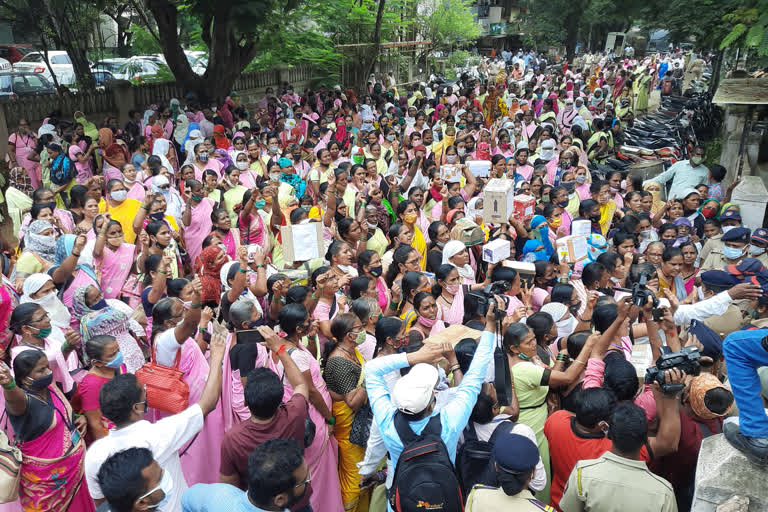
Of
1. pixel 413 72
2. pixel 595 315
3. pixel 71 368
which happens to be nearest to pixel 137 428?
pixel 71 368

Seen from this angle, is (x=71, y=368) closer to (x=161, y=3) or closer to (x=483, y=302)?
(x=483, y=302)

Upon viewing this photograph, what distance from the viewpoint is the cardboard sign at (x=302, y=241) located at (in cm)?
449

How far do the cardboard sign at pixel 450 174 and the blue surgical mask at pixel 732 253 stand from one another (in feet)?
9.02

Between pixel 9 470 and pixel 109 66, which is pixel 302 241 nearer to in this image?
pixel 9 470

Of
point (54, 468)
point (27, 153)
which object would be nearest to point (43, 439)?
point (54, 468)

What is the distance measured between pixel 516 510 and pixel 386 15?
62.0ft

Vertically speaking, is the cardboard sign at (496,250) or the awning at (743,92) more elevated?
the awning at (743,92)

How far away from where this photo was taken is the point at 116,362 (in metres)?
3.19

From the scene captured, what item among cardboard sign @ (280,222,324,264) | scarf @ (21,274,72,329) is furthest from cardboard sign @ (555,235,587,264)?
scarf @ (21,274,72,329)

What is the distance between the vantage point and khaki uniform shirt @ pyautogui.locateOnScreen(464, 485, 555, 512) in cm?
221

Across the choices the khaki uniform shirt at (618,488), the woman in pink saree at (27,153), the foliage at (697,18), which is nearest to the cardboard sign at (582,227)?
the khaki uniform shirt at (618,488)

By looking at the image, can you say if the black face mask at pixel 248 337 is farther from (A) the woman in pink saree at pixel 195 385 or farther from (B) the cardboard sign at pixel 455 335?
(B) the cardboard sign at pixel 455 335

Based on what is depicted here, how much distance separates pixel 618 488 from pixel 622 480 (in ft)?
0.11

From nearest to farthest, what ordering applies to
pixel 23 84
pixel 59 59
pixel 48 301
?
pixel 48 301 < pixel 23 84 < pixel 59 59
